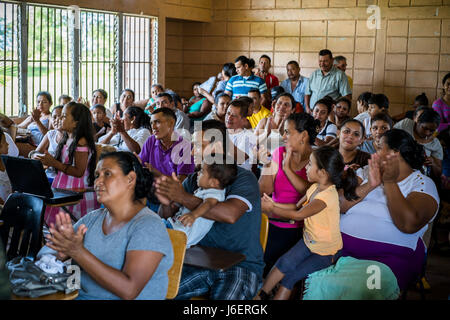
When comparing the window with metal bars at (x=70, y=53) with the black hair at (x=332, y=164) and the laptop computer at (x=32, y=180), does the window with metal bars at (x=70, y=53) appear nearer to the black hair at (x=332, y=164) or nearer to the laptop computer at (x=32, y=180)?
the laptop computer at (x=32, y=180)

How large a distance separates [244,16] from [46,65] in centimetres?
432

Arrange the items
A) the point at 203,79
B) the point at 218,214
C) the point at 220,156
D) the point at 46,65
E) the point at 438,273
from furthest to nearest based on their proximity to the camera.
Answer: the point at 203,79, the point at 46,65, the point at 438,273, the point at 220,156, the point at 218,214

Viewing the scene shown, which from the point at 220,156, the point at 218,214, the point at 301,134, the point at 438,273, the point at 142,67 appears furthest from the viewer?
the point at 142,67

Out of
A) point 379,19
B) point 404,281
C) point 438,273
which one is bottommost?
point 438,273

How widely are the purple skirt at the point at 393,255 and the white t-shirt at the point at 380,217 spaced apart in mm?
31

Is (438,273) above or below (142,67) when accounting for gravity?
below

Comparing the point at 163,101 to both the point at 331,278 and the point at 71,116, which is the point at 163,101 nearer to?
the point at 71,116

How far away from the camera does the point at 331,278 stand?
3.00 meters

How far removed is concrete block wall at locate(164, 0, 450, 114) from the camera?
9.15 m

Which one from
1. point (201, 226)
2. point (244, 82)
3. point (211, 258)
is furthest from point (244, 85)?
point (211, 258)

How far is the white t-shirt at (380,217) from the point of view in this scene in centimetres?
314

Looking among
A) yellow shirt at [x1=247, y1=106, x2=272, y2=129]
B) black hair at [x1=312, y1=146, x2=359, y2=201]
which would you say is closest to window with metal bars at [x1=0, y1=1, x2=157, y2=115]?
yellow shirt at [x1=247, y1=106, x2=272, y2=129]

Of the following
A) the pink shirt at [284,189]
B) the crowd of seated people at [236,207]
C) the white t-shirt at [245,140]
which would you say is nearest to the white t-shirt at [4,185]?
the crowd of seated people at [236,207]

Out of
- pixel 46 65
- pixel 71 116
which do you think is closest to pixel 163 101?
pixel 71 116
